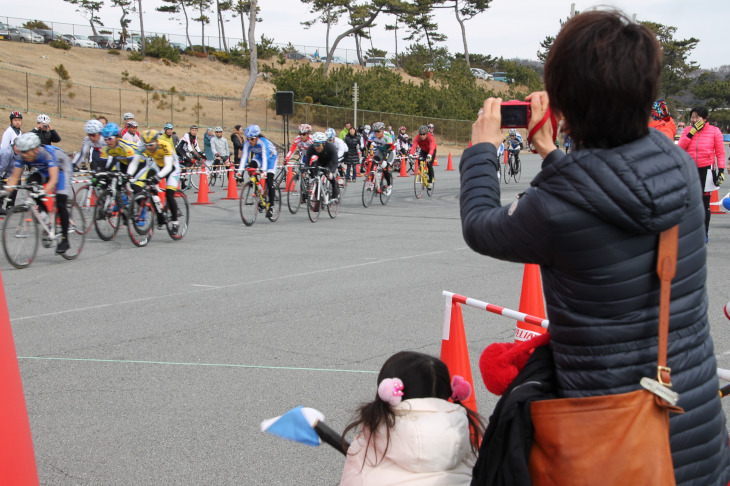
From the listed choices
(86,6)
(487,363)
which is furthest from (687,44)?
(487,363)

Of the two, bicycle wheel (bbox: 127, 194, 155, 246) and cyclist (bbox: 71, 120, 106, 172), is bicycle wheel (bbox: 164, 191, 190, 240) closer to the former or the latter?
bicycle wheel (bbox: 127, 194, 155, 246)

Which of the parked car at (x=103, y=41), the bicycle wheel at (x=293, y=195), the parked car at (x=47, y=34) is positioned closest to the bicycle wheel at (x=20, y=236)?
the bicycle wheel at (x=293, y=195)

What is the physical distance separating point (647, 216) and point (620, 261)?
4.4 inches

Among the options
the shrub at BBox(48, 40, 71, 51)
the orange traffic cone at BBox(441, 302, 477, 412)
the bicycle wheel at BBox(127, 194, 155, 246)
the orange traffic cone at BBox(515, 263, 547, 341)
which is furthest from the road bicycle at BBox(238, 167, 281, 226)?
the shrub at BBox(48, 40, 71, 51)

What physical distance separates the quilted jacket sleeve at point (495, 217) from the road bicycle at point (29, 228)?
33.0ft

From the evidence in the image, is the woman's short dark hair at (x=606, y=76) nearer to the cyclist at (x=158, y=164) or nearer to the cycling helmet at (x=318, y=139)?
the cyclist at (x=158, y=164)

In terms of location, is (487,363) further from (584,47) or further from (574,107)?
(584,47)

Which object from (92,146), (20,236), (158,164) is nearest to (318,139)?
(158,164)

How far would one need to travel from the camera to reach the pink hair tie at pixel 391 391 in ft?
7.75

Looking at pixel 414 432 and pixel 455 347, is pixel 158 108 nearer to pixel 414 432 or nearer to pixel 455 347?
pixel 455 347

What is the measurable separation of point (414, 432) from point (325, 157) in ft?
51.3

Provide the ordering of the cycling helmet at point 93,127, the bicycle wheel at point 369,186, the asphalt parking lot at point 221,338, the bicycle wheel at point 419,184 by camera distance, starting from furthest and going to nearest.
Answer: the bicycle wheel at point 419,184
the bicycle wheel at point 369,186
the cycling helmet at point 93,127
the asphalt parking lot at point 221,338

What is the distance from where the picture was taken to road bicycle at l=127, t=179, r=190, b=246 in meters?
13.1

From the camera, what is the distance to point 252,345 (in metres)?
6.70
